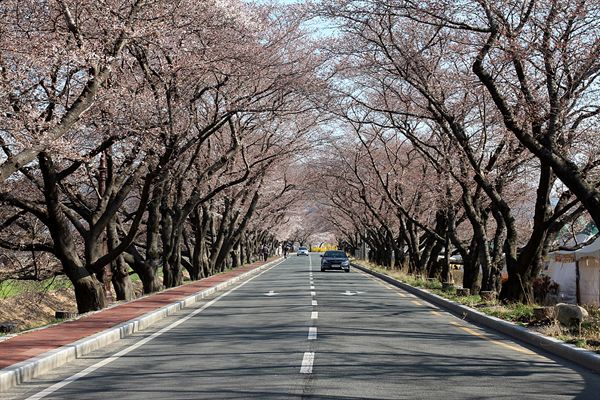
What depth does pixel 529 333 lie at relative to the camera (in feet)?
43.0

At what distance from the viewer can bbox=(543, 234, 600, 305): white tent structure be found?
88.5ft

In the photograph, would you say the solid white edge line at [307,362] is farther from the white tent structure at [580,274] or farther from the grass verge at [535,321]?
the white tent structure at [580,274]

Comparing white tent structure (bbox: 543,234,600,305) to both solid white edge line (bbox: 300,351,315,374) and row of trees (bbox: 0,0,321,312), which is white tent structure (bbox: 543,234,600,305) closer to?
row of trees (bbox: 0,0,321,312)

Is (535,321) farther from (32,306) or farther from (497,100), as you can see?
(32,306)

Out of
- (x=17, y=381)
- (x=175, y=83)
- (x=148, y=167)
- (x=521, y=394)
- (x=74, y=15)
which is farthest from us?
(x=148, y=167)

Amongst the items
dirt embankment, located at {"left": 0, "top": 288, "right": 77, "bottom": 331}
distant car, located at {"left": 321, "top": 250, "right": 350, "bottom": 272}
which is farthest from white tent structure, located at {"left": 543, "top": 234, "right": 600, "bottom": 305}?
dirt embankment, located at {"left": 0, "top": 288, "right": 77, "bottom": 331}

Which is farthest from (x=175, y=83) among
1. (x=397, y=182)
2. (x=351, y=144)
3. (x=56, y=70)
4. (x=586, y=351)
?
(x=351, y=144)

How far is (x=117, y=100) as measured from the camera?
768 inches

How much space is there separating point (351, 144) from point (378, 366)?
4283cm

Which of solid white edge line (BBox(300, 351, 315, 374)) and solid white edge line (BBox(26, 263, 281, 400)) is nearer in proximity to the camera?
solid white edge line (BBox(26, 263, 281, 400))

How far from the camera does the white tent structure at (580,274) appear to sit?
88.5ft

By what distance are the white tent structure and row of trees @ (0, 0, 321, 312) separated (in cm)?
1219

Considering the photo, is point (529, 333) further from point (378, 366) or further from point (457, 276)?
point (457, 276)

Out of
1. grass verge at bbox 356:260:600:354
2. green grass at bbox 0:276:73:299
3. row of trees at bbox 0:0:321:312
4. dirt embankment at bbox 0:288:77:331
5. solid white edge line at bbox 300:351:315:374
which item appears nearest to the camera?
solid white edge line at bbox 300:351:315:374
